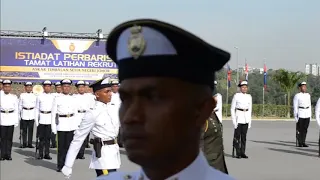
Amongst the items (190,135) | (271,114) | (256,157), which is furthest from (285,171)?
(271,114)

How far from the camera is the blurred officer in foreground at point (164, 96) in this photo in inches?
52.8

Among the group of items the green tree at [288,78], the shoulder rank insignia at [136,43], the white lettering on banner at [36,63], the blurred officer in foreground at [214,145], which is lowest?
the blurred officer in foreground at [214,145]

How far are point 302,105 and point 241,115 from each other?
270 centimetres

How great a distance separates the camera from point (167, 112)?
1.34 metres

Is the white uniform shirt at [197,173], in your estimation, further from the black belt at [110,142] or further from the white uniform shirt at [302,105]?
the white uniform shirt at [302,105]

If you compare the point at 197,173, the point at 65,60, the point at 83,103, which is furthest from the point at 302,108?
the point at 65,60

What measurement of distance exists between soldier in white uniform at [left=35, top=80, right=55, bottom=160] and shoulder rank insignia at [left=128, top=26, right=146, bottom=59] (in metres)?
10.3

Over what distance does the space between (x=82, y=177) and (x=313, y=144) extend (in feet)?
27.2

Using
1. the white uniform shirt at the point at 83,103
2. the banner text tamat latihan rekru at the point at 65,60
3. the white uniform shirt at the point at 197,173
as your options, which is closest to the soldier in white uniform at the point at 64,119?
the white uniform shirt at the point at 83,103

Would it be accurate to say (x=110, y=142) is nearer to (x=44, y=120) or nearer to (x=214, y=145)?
(x=214, y=145)

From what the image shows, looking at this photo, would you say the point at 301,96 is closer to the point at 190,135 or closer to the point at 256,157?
the point at 256,157

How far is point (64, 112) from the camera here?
34.8 feet

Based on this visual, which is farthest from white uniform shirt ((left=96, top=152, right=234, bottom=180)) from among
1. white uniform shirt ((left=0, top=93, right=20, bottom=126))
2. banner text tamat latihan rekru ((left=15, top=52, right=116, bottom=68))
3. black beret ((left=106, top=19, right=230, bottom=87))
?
banner text tamat latihan rekru ((left=15, top=52, right=116, bottom=68))

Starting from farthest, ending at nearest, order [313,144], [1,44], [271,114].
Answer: [271,114]
[1,44]
[313,144]
